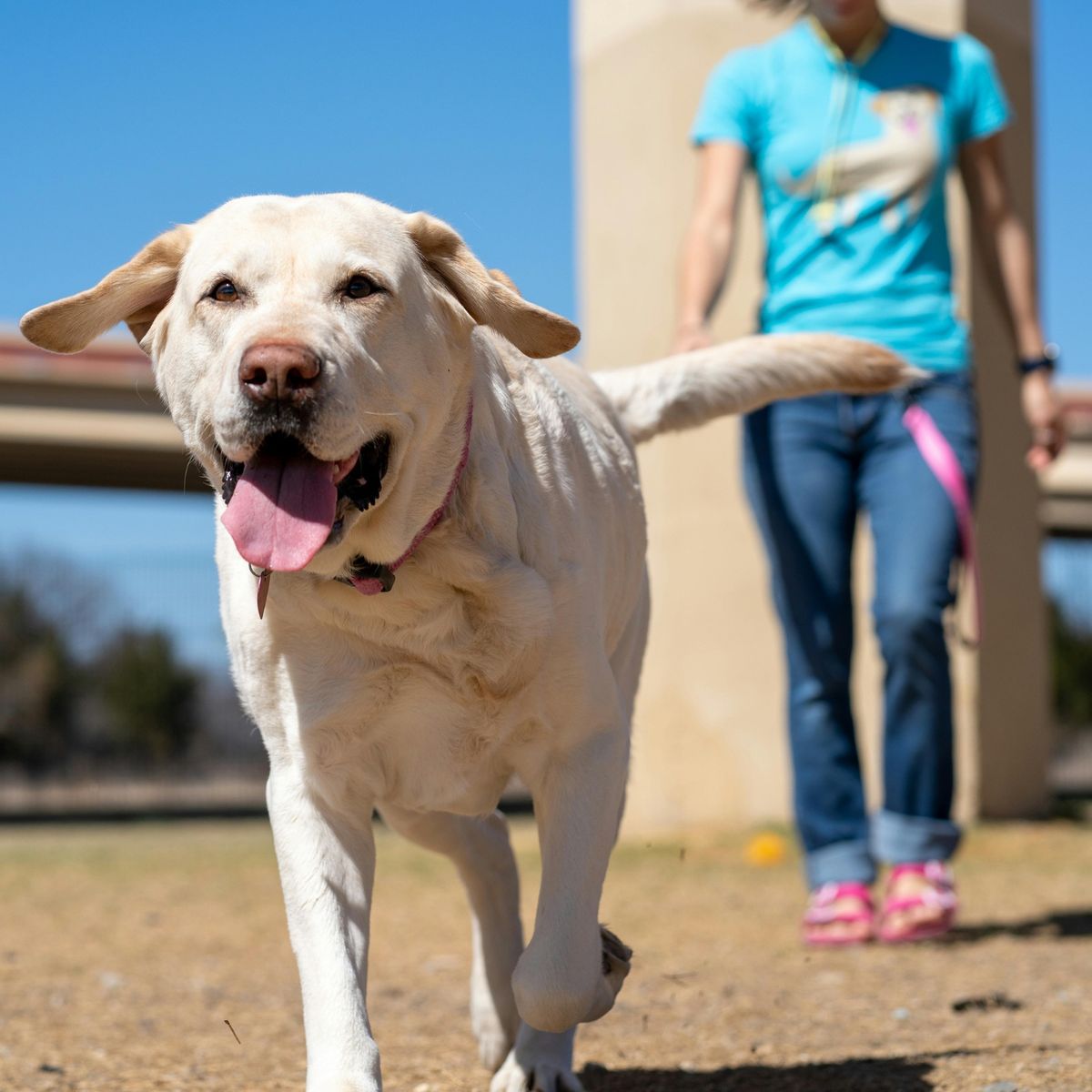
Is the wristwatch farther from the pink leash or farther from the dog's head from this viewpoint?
the dog's head

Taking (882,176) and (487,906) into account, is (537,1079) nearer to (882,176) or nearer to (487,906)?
(487,906)

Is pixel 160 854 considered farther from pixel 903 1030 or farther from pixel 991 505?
pixel 903 1030

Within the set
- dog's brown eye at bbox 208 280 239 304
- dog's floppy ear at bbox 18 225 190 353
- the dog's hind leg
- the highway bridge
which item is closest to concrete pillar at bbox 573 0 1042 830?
the dog's hind leg

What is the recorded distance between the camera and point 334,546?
2.67 metres

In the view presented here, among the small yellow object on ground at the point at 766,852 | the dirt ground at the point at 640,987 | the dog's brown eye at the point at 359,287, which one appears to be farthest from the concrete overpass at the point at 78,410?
the dog's brown eye at the point at 359,287

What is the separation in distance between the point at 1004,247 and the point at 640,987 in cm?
288

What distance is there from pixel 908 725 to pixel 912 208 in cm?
177

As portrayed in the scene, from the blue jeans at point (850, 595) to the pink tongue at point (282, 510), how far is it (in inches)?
116

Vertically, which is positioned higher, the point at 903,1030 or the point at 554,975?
the point at 554,975

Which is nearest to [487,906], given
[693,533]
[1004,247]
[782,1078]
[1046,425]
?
[782,1078]

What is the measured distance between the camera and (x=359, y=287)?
276cm

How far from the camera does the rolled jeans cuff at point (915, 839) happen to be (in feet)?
17.2

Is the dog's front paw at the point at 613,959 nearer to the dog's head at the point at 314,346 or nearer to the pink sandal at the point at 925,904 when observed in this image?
the dog's head at the point at 314,346

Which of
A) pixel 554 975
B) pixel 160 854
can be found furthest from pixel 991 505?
pixel 554 975
